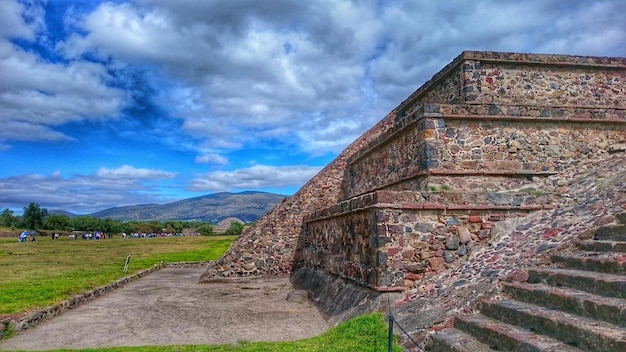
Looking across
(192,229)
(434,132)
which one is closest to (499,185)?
(434,132)

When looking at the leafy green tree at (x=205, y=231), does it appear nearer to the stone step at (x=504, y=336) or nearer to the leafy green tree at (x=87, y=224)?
the leafy green tree at (x=87, y=224)

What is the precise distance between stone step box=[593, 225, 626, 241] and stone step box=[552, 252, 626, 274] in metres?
0.43

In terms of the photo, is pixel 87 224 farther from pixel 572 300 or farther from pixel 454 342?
pixel 572 300

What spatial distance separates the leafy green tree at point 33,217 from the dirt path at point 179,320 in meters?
87.4

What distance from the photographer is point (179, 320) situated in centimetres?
1058

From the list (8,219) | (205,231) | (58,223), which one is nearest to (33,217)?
(58,223)

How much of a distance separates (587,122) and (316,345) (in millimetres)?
9241

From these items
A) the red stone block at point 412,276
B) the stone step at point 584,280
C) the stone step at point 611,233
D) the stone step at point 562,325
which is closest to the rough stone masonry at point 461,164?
the red stone block at point 412,276

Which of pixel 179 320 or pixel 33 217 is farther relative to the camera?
pixel 33 217

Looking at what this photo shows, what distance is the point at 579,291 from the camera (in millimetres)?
5766

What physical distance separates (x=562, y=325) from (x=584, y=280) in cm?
98

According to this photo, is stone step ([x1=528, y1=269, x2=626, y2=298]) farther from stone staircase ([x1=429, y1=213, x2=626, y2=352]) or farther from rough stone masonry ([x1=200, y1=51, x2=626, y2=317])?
rough stone masonry ([x1=200, y1=51, x2=626, y2=317])

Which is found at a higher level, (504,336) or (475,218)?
(475,218)

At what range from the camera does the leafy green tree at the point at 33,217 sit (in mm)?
89812
